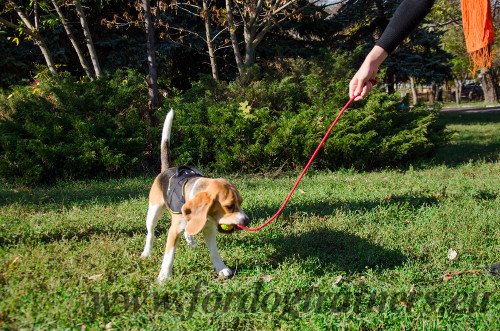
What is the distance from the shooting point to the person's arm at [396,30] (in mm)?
3189

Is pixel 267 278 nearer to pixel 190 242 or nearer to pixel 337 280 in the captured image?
pixel 337 280

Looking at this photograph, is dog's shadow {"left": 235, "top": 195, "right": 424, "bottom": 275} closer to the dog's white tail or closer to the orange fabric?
the dog's white tail

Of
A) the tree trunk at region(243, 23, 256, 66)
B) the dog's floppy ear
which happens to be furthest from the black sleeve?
the tree trunk at region(243, 23, 256, 66)

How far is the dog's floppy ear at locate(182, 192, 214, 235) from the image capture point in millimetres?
3850

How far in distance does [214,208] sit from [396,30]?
204 cm

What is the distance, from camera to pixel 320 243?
5.07 m

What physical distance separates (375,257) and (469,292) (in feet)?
3.24

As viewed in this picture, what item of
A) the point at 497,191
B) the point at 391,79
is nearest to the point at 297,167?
the point at 497,191

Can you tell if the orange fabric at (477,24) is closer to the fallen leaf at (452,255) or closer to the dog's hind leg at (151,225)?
the fallen leaf at (452,255)

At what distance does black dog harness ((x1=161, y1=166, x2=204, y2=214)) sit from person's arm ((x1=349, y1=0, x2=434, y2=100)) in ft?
6.37

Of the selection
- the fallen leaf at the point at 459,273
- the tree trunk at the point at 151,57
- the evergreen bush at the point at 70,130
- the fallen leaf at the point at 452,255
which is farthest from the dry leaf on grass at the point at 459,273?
the tree trunk at the point at 151,57

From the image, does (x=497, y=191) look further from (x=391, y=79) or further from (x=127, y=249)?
(x=391, y=79)

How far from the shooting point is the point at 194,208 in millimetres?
3904

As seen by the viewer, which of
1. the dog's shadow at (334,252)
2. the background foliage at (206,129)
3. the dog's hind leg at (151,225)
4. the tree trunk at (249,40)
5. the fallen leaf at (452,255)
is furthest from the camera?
the tree trunk at (249,40)
